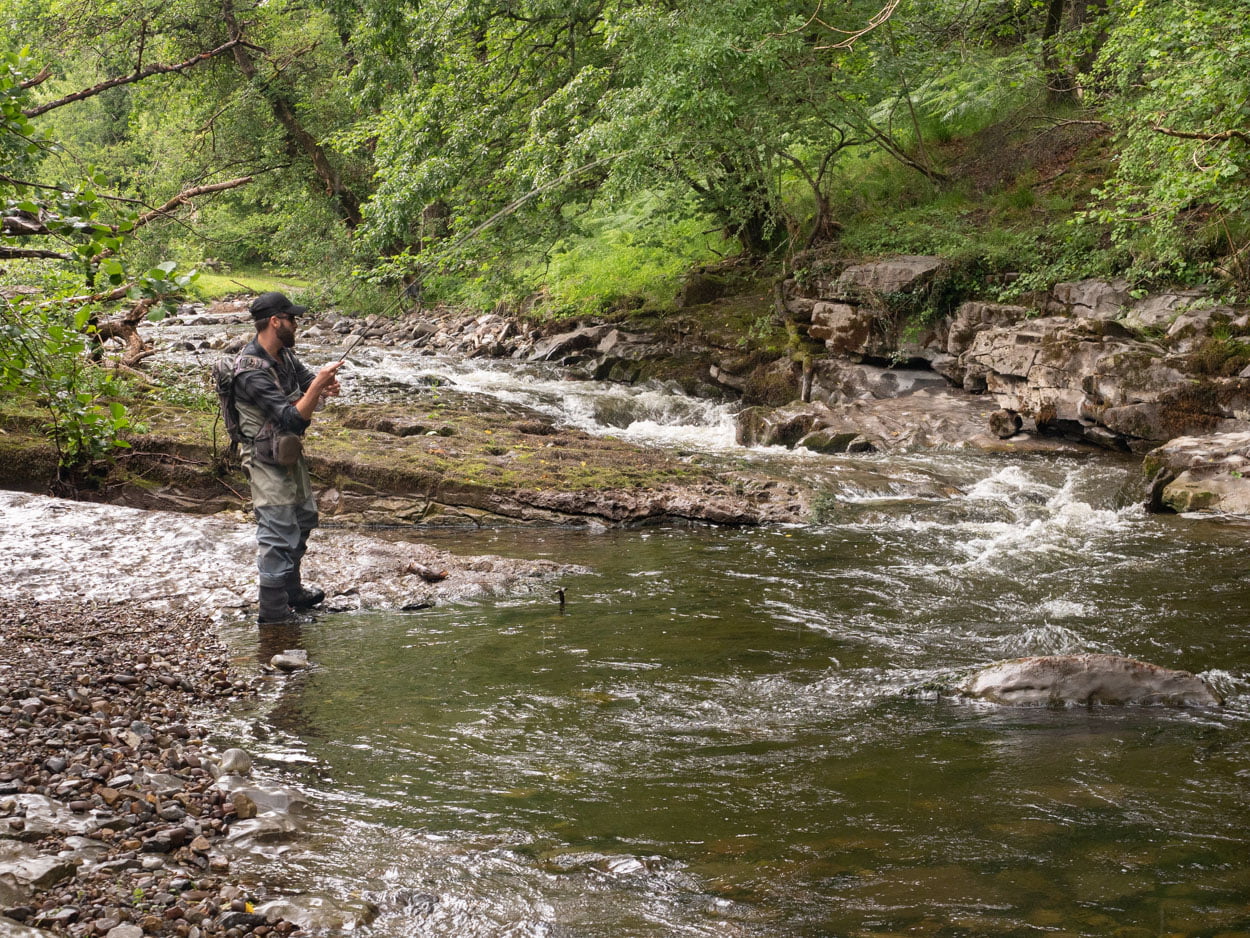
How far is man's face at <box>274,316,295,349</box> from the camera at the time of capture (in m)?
6.34

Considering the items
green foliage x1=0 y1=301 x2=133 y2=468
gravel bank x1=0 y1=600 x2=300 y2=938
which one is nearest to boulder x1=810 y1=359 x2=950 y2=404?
gravel bank x1=0 y1=600 x2=300 y2=938

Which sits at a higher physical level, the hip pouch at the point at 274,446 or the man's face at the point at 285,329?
the man's face at the point at 285,329

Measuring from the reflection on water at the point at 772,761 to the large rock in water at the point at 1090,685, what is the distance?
0.14m

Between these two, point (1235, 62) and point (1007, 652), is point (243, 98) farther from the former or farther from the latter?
point (1007, 652)

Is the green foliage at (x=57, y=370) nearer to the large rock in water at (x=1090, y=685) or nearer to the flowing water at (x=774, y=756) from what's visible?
the flowing water at (x=774, y=756)

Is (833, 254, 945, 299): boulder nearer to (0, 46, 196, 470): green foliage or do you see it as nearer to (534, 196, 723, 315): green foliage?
(534, 196, 723, 315): green foliage

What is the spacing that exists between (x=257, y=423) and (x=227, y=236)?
2413 cm

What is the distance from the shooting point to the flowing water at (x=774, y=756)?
124 inches

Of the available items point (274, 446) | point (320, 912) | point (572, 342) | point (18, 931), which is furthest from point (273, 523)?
point (572, 342)

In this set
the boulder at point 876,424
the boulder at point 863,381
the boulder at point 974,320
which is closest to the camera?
the boulder at point 876,424

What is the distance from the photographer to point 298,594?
663cm

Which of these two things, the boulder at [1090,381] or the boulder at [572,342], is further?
the boulder at [572,342]

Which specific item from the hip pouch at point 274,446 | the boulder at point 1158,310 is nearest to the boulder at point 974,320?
the boulder at point 1158,310

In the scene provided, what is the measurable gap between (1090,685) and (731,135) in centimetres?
1195
